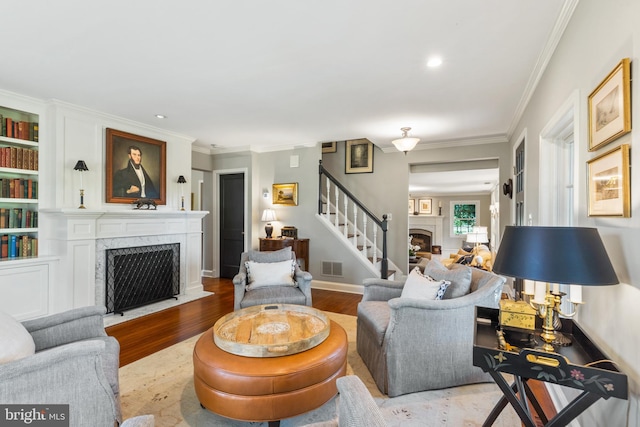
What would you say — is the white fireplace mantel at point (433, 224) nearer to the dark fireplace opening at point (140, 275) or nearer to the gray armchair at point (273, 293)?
the gray armchair at point (273, 293)

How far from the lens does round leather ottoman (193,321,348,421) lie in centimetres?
165

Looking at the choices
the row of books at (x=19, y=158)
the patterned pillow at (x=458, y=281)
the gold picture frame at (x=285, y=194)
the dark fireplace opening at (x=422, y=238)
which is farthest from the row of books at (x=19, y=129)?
the dark fireplace opening at (x=422, y=238)

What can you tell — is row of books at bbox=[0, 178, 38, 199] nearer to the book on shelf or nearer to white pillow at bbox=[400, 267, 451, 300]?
the book on shelf

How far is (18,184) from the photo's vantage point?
3387 mm

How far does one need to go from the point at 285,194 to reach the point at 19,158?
3580 millimetres

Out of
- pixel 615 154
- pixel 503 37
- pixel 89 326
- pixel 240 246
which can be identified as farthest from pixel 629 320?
pixel 240 246

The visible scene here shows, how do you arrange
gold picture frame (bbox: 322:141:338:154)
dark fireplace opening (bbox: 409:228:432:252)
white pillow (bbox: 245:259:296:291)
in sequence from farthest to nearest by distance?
dark fireplace opening (bbox: 409:228:432:252)
gold picture frame (bbox: 322:141:338:154)
white pillow (bbox: 245:259:296:291)

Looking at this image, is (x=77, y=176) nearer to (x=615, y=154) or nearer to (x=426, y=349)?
(x=426, y=349)

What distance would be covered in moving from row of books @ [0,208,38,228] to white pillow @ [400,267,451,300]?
4149mm

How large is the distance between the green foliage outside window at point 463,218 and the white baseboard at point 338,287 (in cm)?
803

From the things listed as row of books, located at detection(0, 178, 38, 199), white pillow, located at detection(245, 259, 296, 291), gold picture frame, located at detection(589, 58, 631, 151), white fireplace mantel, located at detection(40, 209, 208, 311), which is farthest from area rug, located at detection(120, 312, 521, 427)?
row of books, located at detection(0, 178, 38, 199)

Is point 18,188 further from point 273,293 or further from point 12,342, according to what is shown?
point 273,293

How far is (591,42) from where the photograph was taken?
5.15ft

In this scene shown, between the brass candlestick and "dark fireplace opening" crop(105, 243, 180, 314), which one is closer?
A: the brass candlestick
